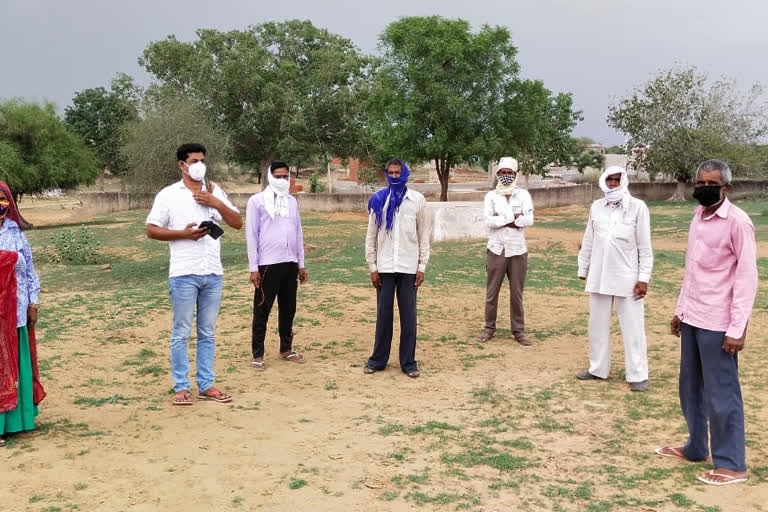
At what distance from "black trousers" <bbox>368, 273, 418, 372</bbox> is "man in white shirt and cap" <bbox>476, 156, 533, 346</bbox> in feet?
4.74

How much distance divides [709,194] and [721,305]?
653mm

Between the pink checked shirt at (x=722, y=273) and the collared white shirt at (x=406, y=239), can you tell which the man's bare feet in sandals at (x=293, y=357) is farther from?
the pink checked shirt at (x=722, y=273)

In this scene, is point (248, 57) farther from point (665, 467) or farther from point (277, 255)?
point (665, 467)

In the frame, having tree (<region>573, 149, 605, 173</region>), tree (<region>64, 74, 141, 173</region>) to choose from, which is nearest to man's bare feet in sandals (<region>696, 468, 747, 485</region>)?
tree (<region>64, 74, 141, 173</region>)

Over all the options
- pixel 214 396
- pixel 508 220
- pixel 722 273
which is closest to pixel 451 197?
pixel 508 220

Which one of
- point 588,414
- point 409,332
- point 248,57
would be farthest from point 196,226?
point 248,57

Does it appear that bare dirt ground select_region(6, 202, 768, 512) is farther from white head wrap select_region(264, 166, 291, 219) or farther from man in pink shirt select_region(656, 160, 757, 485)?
white head wrap select_region(264, 166, 291, 219)

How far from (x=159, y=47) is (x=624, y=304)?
3679cm

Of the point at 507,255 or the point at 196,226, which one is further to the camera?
the point at 507,255

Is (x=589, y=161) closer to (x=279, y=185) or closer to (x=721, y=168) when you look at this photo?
(x=279, y=185)

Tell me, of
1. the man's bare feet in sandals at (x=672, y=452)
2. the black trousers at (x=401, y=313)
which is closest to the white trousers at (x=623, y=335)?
the man's bare feet in sandals at (x=672, y=452)

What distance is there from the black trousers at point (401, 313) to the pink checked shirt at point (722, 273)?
8.30 feet

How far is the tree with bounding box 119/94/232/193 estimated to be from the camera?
25.0 m

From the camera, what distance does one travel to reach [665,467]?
177 inches
